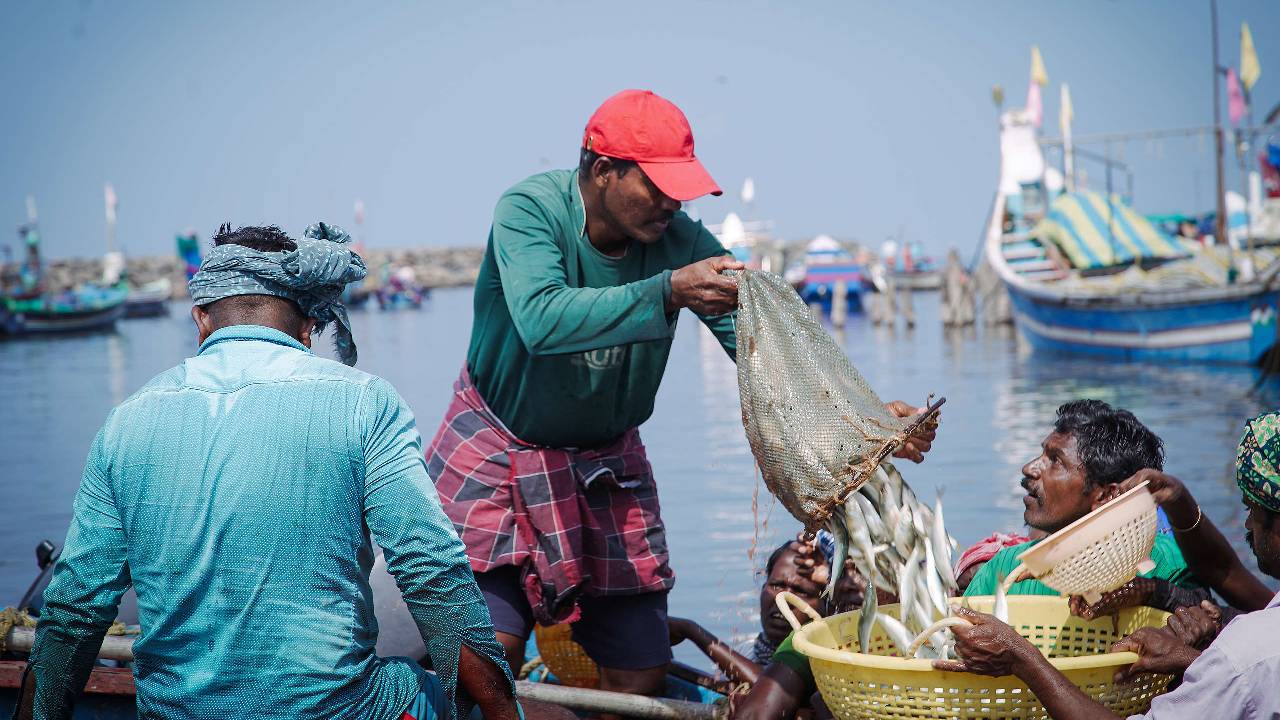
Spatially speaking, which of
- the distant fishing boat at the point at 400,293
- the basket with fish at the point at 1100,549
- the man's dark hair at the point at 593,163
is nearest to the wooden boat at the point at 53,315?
the distant fishing boat at the point at 400,293

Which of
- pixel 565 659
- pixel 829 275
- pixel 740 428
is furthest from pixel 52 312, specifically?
pixel 565 659

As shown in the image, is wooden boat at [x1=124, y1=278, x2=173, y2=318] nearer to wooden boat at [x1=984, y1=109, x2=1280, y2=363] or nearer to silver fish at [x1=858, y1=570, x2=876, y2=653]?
wooden boat at [x1=984, y1=109, x2=1280, y2=363]

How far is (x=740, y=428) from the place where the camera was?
13.6 meters

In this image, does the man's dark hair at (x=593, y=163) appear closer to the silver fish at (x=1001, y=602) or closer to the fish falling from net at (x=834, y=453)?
the fish falling from net at (x=834, y=453)

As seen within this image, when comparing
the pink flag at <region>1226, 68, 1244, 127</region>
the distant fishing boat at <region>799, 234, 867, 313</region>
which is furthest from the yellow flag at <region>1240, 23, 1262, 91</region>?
the distant fishing boat at <region>799, 234, 867, 313</region>

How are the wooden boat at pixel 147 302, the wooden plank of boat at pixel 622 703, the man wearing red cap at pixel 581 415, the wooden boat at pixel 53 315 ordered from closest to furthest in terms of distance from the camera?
the man wearing red cap at pixel 581 415, the wooden plank of boat at pixel 622 703, the wooden boat at pixel 53 315, the wooden boat at pixel 147 302

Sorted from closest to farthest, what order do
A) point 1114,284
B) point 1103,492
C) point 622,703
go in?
point 1103,492, point 622,703, point 1114,284

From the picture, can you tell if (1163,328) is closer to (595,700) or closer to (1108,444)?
(1108,444)

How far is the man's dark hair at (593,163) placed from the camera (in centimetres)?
287

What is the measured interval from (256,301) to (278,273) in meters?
0.07

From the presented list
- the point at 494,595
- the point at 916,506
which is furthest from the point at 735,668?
the point at 916,506

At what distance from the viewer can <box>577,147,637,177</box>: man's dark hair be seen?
287 centimetres

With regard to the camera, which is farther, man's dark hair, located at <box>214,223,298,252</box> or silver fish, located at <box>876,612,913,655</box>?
silver fish, located at <box>876,612,913,655</box>

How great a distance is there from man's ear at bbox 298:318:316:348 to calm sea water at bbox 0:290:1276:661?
3.41 ft
